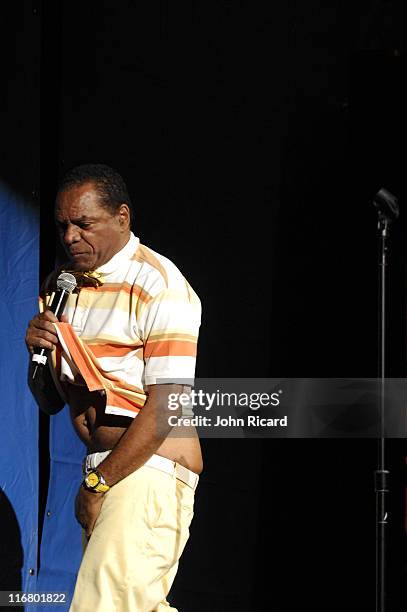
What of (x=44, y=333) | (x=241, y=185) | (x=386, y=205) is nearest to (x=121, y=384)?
(x=44, y=333)

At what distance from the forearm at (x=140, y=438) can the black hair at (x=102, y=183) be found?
2.01 feet

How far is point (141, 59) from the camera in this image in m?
4.30

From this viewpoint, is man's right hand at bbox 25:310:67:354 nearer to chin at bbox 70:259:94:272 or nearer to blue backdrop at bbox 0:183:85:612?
chin at bbox 70:259:94:272

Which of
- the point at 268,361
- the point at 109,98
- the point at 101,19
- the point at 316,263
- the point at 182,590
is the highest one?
the point at 101,19

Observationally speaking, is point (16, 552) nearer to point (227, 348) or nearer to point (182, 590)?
point (182, 590)

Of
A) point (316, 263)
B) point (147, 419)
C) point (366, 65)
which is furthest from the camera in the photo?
point (316, 263)

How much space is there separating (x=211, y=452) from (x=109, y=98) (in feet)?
4.74

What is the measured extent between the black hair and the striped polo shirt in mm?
165

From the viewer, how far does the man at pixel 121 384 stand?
3.14 meters

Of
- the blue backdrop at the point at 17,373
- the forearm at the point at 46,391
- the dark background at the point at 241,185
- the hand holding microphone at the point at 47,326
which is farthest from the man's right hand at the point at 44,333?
the dark background at the point at 241,185

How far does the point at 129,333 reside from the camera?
3250 mm

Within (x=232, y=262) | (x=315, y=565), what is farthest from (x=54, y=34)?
(x=315, y=565)

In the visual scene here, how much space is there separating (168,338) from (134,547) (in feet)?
1.99

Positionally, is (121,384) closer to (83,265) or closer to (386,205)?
(83,265)
